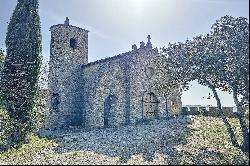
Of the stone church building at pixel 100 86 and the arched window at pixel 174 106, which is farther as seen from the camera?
the arched window at pixel 174 106

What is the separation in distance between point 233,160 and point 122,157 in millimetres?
6559

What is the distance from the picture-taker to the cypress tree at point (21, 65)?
25.2 metres

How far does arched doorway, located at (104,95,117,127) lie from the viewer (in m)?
31.7

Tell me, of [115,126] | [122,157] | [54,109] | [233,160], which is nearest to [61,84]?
[54,109]

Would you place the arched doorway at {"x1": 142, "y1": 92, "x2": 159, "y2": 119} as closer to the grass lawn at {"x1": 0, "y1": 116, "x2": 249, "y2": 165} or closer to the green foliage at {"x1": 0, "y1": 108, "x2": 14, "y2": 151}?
the grass lawn at {"x1": 0, "y1": 116, "x2": 249, "y2": 165}

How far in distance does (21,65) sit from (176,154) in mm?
14684

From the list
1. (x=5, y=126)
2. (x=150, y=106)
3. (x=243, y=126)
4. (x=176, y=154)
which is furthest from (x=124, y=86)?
(x=243, y=126)

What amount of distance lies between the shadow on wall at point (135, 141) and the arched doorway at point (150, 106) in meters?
3.53

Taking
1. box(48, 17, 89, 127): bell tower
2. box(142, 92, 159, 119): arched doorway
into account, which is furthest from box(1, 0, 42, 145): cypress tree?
box(142, 92, 159, 119): arched doorway

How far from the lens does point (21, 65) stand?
25719mm

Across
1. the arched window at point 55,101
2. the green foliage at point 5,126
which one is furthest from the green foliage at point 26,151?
the arched window at point 55,101

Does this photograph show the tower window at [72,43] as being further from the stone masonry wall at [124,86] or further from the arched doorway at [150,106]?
the arched doorway at [150,106]

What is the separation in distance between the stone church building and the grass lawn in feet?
26.0

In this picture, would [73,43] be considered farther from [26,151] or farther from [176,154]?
[176,154]
